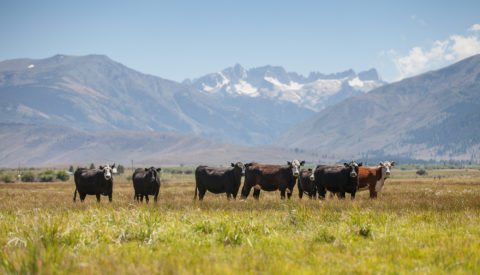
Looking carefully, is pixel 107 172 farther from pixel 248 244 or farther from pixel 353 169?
pixel 248 244

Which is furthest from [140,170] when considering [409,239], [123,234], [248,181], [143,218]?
[409,239]

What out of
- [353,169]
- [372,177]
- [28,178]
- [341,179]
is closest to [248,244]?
[353,169]

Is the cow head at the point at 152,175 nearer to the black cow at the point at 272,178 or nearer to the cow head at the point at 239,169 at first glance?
the cow head at the point at 239,169

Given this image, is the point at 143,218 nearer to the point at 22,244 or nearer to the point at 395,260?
the point at 22,244

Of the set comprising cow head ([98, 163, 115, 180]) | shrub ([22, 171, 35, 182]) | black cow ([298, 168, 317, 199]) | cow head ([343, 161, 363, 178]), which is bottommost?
shrub ([22, 171, 35, 182])

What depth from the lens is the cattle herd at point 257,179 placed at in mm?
23531

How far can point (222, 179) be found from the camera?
81.5ft

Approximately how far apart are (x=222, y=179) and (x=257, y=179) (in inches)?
75.4

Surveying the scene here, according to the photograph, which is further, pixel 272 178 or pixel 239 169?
pixel 272 178

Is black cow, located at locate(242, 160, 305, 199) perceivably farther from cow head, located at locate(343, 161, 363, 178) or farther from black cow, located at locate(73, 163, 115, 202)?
black cow, located at locate(73, 163, 115, 202)

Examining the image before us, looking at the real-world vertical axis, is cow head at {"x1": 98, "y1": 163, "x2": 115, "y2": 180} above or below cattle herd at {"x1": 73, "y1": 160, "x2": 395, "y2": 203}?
above

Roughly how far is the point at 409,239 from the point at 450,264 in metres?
1.85

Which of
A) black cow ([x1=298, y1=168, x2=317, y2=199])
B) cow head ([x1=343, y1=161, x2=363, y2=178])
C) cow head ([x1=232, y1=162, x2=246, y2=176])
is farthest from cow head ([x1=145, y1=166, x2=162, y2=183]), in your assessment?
cow head ([x1=343, y1=161, x2=363, y2=178])

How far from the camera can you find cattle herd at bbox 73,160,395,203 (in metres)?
23.5
